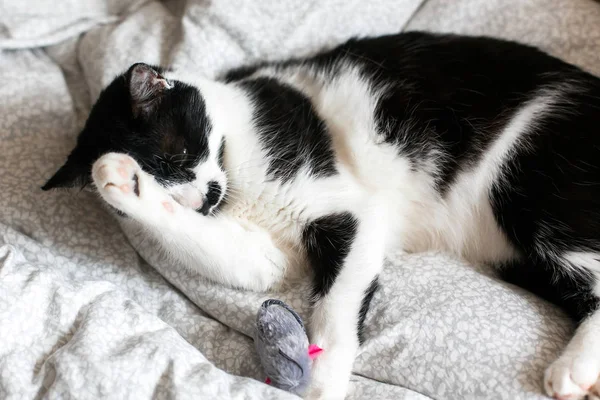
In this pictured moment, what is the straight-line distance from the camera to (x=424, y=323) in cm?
129

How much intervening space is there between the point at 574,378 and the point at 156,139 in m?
1.02

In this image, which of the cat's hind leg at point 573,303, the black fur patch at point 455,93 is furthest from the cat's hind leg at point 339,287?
the cat's hind leg at point 573,303

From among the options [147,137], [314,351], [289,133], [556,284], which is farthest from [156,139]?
[556,284]

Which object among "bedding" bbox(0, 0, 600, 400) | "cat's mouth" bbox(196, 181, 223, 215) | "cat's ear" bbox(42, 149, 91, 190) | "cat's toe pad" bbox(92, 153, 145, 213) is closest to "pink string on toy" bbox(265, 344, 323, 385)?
"bedding" bbox(0, 0, 600, 400)

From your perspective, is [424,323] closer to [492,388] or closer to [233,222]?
Result: [492,388]

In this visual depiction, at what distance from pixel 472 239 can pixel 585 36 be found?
802 millimetres

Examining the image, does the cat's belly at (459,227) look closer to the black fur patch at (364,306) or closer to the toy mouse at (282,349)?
the black fur patch at (364,306)

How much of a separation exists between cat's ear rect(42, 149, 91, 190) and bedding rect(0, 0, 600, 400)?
0.71 feet

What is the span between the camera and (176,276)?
148 cm

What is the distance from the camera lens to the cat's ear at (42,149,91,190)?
1286 millimetres

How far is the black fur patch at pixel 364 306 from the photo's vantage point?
132 cm

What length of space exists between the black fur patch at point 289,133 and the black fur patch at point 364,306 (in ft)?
0.99

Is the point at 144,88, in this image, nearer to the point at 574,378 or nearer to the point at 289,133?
the point at 289,133

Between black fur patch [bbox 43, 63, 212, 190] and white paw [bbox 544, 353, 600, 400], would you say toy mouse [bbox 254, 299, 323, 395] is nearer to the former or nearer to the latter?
black fur patch [bbox 43, 63, 212, 190]
